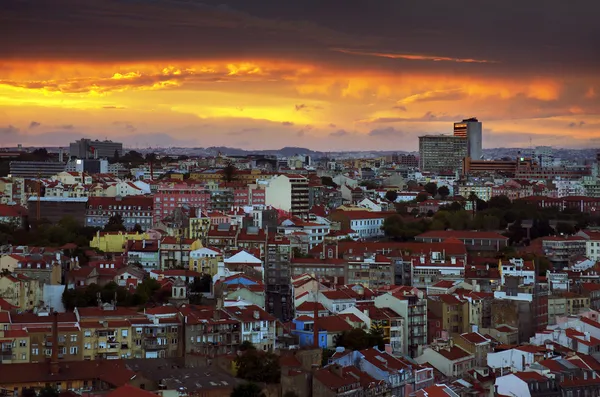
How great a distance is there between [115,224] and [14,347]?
48.5ft

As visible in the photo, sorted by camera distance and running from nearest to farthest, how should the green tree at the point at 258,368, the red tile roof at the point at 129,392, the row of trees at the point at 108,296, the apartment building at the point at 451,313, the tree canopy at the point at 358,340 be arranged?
the red tile roof at the point at 129,392, the green tree at the point at 258,368, the tree canopy at the point at 358,340, the row of trees at the point at 108,296, the apartment building at the point at 451,313

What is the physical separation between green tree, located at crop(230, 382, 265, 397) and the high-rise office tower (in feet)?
223

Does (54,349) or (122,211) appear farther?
(122,211)

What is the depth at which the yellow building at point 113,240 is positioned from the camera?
2952 cm

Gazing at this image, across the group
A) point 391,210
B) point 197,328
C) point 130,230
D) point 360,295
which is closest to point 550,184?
point 391,210

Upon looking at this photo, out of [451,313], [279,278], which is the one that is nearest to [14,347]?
[451,313]

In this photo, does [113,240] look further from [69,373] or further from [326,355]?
[69,373]

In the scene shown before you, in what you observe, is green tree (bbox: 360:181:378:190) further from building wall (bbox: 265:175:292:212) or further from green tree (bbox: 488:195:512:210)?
building wall (bbox: 265:175:292:212)

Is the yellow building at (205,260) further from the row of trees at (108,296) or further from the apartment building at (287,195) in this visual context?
the apartment building at (287,195)

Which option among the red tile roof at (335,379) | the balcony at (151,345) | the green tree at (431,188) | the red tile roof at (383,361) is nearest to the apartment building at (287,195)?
the green tree at (431,188)

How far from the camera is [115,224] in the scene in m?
33.2

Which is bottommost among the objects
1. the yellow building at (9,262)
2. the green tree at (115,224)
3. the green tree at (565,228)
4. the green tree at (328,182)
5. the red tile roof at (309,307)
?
the red tile roof at (309,307)

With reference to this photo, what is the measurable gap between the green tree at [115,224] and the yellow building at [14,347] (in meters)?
12.8

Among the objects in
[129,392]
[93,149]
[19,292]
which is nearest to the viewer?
[129,392]
